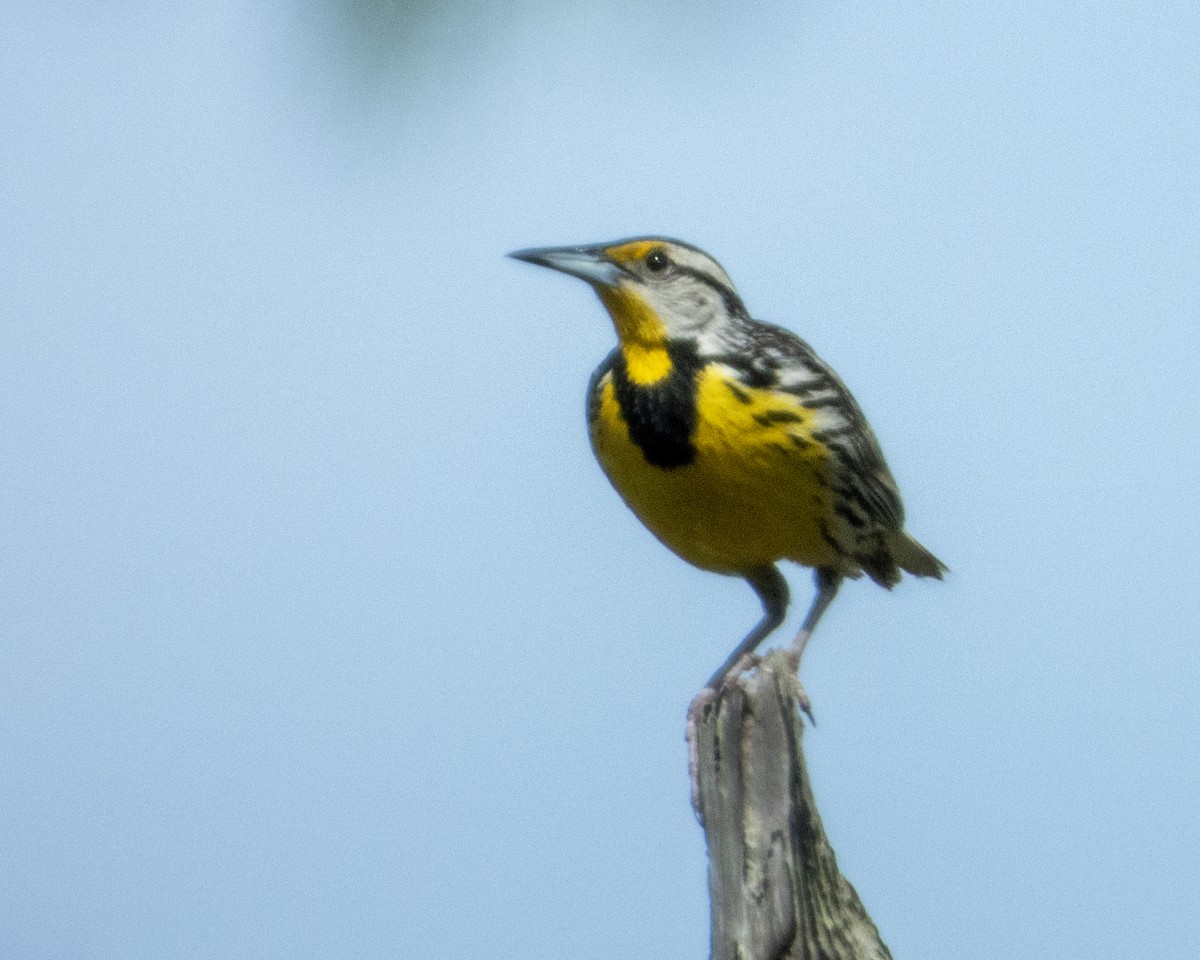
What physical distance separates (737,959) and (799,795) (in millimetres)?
326

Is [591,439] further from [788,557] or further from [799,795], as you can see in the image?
[799,795]

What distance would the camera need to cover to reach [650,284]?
502 cm

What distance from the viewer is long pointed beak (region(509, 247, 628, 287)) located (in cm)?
493

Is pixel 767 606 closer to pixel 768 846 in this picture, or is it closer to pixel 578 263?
pixel 578 263

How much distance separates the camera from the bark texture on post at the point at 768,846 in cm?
344

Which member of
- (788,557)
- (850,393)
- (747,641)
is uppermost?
(850,393)

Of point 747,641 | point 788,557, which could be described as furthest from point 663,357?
point 747,641

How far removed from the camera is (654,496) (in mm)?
4750

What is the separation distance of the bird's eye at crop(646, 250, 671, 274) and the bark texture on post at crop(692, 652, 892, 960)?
1540mm

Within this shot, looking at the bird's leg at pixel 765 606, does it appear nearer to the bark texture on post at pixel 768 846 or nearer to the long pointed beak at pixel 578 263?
the long pointed beak at pixel 578 263

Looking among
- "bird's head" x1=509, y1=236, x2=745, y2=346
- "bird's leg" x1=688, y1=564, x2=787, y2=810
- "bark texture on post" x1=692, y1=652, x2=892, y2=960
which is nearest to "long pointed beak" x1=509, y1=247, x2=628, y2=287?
"bird's head" x1=509, y1=236, x2=745, y2=346

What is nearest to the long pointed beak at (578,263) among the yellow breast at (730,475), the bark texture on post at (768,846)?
the yellow breast at (730,475)

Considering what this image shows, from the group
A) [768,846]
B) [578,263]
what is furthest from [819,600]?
[768,846]

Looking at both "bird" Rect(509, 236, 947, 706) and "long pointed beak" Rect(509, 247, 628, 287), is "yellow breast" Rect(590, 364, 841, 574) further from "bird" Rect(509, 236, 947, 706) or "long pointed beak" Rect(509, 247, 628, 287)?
"long pointed beak" Rect(509, 247, 628, 287)
